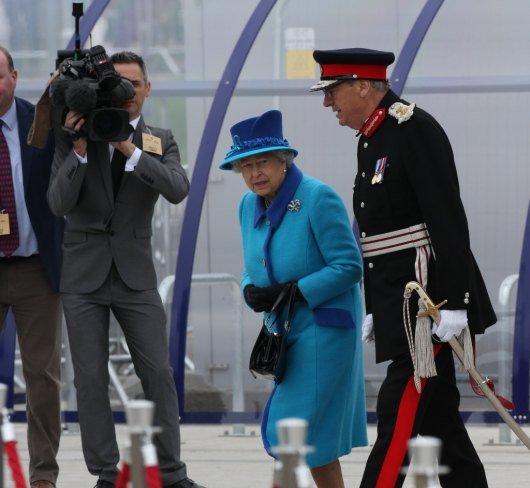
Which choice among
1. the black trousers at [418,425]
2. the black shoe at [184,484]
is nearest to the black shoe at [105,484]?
the black shoe at [184,484]

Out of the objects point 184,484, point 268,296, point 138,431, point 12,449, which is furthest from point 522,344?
point 138,431

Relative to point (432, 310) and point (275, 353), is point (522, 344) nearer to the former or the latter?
point (275, 353)

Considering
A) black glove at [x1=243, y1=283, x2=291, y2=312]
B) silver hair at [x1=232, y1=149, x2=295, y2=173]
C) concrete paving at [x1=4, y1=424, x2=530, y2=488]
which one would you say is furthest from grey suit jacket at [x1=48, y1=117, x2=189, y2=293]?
concrete paving at [x1=4, y1=424, x2=530, y2=488]

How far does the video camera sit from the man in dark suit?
1.08 ft

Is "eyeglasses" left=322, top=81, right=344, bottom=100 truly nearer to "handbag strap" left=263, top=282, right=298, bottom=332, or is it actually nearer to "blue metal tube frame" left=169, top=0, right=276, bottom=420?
"handbag strap" left=263, top=282, right=298, bottom=332

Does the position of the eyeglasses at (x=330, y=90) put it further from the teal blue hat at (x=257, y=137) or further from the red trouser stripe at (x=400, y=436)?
the red trouser stripe at (x=400, y=436)

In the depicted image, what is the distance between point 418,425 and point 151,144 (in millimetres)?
1676

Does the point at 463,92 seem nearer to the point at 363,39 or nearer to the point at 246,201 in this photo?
the point at 363,39

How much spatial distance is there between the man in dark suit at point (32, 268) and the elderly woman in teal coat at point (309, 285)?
35.2 inches

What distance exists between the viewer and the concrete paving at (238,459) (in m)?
6.08

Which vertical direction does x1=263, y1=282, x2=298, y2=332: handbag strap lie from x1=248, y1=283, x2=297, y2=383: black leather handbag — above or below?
above

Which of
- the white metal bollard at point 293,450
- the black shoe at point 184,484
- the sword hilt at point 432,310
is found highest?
the sword hilt at point 432,310

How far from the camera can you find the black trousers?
14.9 ft

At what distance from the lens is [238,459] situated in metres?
6.73
